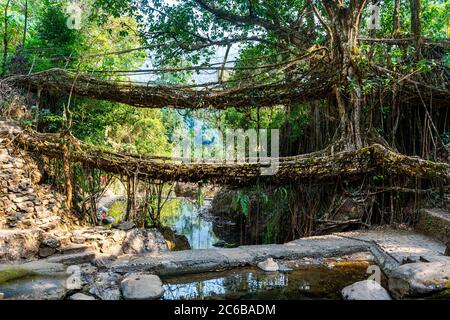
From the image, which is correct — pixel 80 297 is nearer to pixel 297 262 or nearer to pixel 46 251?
pixel 46 251

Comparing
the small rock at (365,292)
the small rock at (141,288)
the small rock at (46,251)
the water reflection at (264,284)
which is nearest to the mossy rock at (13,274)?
the small rock at (46,251)

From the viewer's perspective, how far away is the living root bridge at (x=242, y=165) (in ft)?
17.2

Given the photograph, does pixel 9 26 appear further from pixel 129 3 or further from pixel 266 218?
pixel 266 218

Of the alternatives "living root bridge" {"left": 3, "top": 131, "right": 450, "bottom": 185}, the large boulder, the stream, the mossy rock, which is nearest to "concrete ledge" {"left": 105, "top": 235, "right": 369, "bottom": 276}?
the mossy rock

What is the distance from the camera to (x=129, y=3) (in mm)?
7469

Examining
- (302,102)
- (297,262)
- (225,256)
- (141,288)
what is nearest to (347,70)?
(302,102)

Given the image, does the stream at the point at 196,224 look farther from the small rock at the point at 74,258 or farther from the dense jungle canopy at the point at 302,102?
the small rock at the point at 74,258

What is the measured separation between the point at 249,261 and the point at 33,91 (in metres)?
4.91

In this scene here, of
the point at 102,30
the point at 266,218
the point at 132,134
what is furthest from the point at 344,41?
the point at 132,134

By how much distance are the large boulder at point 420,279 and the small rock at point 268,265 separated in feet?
4.11

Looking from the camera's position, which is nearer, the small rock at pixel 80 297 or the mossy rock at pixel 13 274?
the small rock at pixel 80 297

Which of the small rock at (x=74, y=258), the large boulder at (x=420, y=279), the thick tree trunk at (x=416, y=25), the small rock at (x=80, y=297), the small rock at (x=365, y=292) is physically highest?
the thick tree trunk at (x=416, y=25)

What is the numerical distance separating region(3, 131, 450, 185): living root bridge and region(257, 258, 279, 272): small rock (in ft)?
5.78

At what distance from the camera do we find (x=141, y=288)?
10.9 feet
